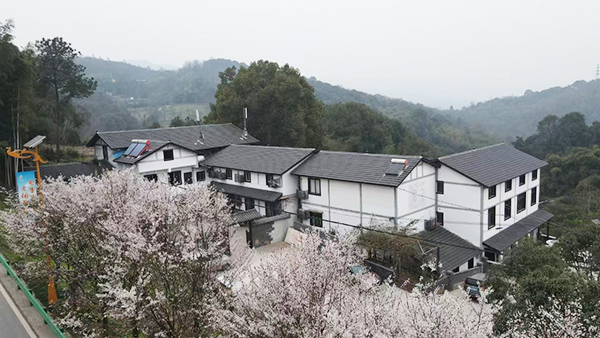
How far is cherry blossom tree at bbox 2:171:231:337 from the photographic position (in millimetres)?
9836

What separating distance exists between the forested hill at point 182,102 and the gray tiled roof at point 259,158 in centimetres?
4059

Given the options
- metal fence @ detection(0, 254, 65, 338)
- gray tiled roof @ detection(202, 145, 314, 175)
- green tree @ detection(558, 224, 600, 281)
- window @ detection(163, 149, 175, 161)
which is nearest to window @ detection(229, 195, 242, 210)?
gray tiled roof @ detection(202, 145, 314, 175)

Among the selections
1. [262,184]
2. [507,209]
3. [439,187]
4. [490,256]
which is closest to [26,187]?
[262,184]

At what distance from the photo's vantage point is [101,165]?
101ft

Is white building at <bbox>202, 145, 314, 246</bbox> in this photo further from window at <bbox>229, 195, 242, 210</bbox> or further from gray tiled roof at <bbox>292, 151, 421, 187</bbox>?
gray tiled roof at <bbox>292, 151, 421, 187</bbox>

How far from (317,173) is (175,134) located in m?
13.8

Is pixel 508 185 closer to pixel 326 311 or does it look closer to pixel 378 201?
pixel 378 201

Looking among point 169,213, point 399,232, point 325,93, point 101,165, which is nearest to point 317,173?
point 399,232

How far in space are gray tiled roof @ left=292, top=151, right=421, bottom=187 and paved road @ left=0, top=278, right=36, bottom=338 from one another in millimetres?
15021

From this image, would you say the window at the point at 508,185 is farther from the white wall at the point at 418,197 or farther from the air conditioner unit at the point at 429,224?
the air conditioner unit at the point at 429,224

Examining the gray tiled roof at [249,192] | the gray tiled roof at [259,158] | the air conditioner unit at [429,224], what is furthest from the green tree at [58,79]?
the air conditioner unit at [429,224]

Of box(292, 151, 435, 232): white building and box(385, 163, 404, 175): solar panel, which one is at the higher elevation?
box(385, 163, 404, 175): solar panel

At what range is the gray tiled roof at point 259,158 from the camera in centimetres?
2612

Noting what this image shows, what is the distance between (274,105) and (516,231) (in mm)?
21778
